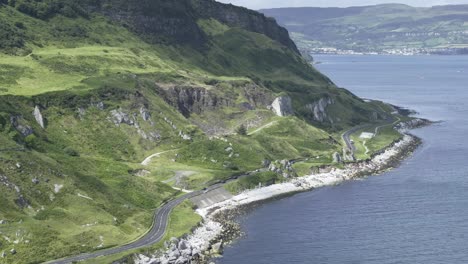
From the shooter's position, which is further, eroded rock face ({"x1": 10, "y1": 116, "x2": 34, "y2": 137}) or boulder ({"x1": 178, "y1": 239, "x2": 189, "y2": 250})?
eroded rock face ({"x1": 10, "y1": 116, "x2": 34, "y2": 137})

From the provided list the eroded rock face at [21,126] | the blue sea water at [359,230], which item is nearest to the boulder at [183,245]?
the blue sea water at [359,230]

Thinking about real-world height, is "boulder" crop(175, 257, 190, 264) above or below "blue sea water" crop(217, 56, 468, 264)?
above

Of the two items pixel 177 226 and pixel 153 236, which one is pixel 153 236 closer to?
pixel 153 236

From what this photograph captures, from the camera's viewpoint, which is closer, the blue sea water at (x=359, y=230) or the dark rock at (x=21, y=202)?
the blue sea water at (x=359, y=230)

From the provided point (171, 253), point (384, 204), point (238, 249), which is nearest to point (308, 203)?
point (384, 204)

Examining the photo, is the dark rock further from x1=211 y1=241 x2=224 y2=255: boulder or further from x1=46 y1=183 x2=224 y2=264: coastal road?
x1=211 y1=241 x2=224 y2=255: boulder

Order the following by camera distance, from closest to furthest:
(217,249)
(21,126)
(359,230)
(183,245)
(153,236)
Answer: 1. (183,245)
2. (217,249)
3. (153,236)
4. (359,230)
5. (21,126)

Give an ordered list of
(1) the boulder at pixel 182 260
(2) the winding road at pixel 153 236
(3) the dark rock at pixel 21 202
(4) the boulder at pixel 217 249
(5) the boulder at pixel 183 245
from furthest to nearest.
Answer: (3) the dark rock at pixel 21 202
(4) the boulder at pixel 217 249
(5) the boulder at pixel 183 245
(1) the boulder at pixel 182 260
(2) the winding road at pixel 153 236

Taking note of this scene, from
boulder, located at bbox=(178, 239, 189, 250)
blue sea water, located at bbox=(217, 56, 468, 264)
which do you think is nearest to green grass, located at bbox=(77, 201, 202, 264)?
boulder, located at bbox=(178, 239, 189, 250)

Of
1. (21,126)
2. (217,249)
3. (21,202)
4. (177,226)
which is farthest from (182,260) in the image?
(21,126)

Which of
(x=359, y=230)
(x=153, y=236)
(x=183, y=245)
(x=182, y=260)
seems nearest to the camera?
(x=182, y=260)

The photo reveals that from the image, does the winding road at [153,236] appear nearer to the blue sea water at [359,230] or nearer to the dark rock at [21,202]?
the blue sea water at [359,230]

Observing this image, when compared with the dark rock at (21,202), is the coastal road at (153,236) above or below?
below
